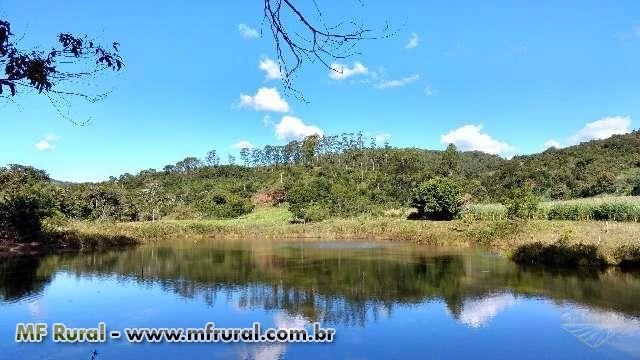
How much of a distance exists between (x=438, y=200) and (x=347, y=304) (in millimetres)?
27113

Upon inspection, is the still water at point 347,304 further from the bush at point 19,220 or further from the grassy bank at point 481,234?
the bush at point 19,220

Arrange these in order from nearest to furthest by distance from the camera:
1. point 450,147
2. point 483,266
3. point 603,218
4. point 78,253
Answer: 1. point 483,266
2. point 78,253
3. point 603,218
4. point 450,147

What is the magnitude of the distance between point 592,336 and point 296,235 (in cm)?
3010

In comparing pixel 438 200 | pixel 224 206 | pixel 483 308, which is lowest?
pixel 483 308

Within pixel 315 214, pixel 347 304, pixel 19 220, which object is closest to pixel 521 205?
pixel 315 214

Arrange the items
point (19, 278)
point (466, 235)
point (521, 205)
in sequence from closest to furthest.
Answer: point (19, 278) < point (466, 235) < point (521, 205)

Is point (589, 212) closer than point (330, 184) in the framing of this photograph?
Yes

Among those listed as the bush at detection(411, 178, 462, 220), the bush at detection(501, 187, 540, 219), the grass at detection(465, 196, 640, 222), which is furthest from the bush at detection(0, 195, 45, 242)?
the bush at detection(501, 187, 540, 219)

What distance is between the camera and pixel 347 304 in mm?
14555

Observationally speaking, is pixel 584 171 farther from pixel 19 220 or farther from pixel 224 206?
pixel 19 220

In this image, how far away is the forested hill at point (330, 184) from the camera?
50.7 metres

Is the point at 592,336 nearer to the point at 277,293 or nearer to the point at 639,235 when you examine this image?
the point at 277,293

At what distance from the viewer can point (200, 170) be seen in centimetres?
9419

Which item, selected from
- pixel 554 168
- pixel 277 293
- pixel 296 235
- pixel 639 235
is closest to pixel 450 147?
pixel 554 168
